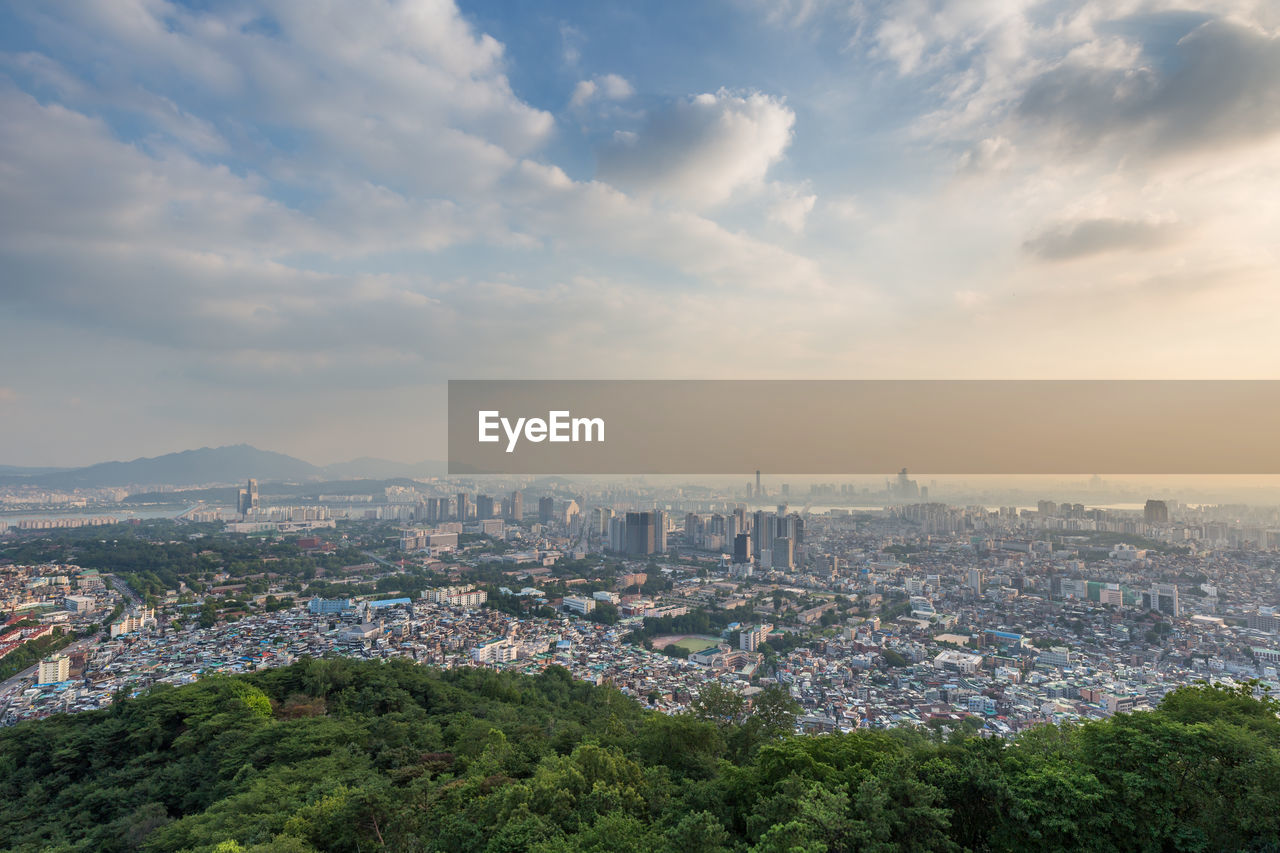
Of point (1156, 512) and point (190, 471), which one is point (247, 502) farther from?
point (1156, 512)

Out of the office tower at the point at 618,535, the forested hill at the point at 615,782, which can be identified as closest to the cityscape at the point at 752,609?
the office tower at the point at 618,535

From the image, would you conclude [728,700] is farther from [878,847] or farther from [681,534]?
[681,534]

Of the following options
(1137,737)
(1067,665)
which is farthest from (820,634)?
(1137,737)

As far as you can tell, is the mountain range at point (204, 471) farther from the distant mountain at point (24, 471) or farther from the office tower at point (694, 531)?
the office tower at point (694, 531)

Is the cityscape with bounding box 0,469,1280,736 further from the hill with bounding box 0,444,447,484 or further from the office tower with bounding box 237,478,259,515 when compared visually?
the hill with bounding box 0,444,447,484

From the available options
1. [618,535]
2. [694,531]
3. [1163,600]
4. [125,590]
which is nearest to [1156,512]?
[1163,600]
